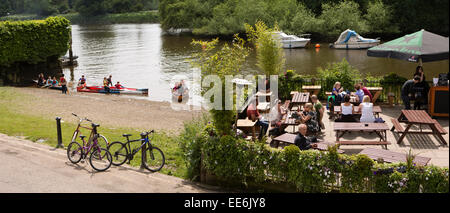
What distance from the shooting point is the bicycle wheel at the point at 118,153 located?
38.1 feet

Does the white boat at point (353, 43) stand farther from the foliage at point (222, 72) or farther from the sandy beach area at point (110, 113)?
the foliage at point (222, 72)

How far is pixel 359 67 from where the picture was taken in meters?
44.1

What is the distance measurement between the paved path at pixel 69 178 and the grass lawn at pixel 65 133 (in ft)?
2.20

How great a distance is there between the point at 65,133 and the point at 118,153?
16.6 ft

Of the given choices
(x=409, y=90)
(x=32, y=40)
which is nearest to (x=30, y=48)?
(x=32, y=40)

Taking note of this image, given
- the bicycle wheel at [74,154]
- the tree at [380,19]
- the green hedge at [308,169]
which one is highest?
the tree at [380,19]

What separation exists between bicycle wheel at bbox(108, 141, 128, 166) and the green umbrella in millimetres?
9212

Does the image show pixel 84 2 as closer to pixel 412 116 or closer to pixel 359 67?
pixel 359 67

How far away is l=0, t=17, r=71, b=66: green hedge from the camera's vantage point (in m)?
37.6

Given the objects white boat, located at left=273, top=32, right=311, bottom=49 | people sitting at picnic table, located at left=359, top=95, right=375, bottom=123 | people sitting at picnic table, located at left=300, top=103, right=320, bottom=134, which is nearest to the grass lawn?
people sitting at picnic table, located at left=300, top=103, right=320, bottom=134

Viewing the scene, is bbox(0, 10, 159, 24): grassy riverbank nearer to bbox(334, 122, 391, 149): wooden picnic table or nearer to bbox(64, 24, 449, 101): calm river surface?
bbox(64, 24, 449, 101): calm river surface

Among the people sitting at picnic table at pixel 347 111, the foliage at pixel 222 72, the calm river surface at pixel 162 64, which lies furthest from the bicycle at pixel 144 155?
the calm river surface at pixel 162 64
